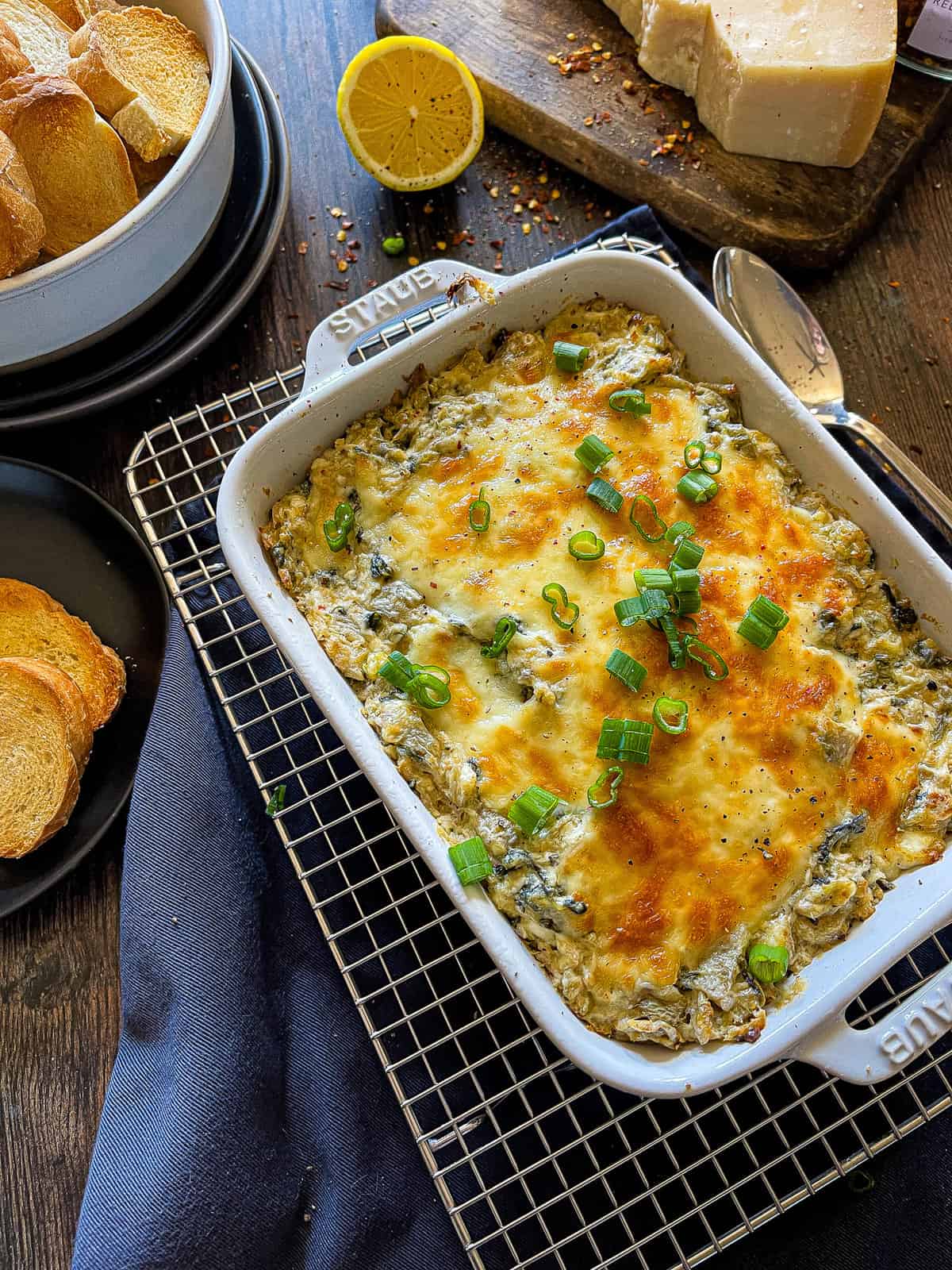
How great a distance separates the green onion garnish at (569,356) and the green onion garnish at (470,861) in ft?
3.85

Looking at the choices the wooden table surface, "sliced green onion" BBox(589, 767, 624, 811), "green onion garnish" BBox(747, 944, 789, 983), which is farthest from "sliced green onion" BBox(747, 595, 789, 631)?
the wooden table surface

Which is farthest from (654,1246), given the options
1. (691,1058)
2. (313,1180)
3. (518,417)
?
(518,417)

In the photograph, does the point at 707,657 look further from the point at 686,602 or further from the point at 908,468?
the point at 908,468

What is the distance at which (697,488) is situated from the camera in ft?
8.04

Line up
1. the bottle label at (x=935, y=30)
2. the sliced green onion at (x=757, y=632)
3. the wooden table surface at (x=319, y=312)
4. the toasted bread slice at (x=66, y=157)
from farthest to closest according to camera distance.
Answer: the bottle label at (x=935, y=30) < the wooden table surface at (x=319, y=312) < the toasted bread slice at (x=66, y=157) < the sliced green onion at (x=757, y=632)

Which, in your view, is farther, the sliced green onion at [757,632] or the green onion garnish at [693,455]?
the green onion garnish at [693,455]

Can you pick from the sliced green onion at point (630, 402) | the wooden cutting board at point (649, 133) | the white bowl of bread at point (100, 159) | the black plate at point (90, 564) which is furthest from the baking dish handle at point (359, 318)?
the wooden cutting board at point (649, 133)

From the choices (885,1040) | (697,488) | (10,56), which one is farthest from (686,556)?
(10,56)

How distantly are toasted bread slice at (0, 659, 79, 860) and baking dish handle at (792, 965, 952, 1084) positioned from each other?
1.80m

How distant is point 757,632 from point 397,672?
0.78 m

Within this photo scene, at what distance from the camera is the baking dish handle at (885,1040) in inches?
83.8

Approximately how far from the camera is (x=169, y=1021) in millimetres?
2586

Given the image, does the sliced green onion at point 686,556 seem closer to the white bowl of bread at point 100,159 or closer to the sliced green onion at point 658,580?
the sliced green onion at point 658,580

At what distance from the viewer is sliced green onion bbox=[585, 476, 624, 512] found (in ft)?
8.04
